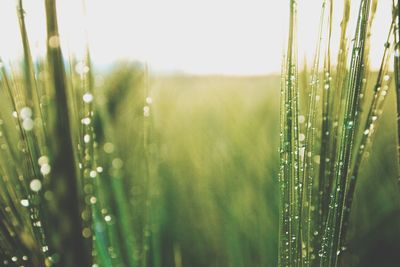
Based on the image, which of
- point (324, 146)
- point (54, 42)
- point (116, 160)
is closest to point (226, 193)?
point (116, 160)

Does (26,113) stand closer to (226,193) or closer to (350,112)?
(350,112)

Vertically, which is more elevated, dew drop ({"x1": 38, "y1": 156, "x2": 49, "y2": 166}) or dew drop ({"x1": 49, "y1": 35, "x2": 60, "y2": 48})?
dew drop ({"x1": 49, "y1": 35, "x2": 60, "y2": 48})

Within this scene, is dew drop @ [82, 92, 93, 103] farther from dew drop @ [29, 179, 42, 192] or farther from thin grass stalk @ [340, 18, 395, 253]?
thin grass stalk @ [340, 18, 395, 253]

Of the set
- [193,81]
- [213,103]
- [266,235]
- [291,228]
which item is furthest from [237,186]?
[193,81]

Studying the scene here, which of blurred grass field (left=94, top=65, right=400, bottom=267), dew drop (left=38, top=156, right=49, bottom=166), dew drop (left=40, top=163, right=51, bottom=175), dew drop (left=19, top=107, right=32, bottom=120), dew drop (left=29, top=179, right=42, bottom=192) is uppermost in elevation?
dew drop (left=19, top=107, right=32, bottom=120)

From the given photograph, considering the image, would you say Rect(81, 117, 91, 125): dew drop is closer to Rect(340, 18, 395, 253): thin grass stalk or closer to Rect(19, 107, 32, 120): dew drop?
Rect(19, 107, 32, 120): dew drop

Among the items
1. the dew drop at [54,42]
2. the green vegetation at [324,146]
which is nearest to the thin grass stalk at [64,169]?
the dew drop at [54,42]

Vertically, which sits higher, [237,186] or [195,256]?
[237,186]

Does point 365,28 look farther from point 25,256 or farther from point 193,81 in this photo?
point 193,81

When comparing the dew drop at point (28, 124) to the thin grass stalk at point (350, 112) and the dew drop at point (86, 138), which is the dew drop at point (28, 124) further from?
the thin grass stalk at point (350, 112)

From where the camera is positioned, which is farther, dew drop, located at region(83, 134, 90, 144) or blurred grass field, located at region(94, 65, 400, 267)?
blurred grass field, located at region(94, 65, 400, 267)

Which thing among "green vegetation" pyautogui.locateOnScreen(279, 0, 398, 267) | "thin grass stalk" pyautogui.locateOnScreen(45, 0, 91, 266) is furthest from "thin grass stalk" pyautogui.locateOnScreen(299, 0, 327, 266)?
"thin grass stalk" pyautogui.locateOnScreen(45, 0, 91, 266)
